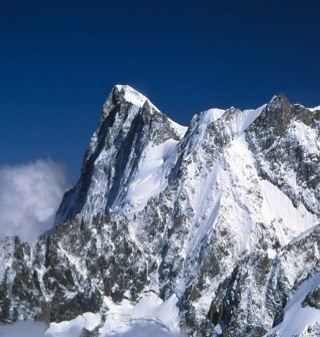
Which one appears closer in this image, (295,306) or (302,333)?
(302,333)

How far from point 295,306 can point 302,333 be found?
1341cm

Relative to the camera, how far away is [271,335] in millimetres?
197875

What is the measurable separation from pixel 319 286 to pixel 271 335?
14.2 m

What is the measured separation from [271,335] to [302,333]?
12564 mm

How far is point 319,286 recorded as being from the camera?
635 feet

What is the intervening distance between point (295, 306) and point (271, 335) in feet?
24.9

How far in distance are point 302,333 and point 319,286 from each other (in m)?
11.6

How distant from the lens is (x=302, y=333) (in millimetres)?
186375

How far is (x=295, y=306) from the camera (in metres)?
199
